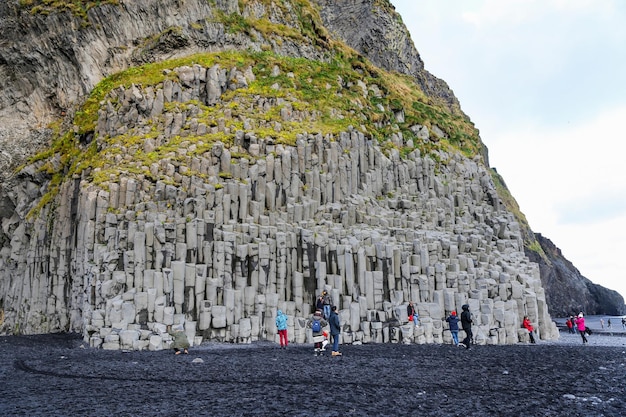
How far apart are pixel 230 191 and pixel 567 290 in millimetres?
108552

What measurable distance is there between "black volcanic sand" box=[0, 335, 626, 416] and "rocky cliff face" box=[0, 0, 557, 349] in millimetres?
5797

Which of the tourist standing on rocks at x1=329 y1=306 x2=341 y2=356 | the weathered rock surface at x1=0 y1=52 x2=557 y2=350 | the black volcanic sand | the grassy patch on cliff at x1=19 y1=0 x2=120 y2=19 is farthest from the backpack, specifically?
the grassy patch on cliff at x1=19 y1=0 x2=120 y2=19

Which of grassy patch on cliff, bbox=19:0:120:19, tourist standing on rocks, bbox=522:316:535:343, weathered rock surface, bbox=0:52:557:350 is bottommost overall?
tourist standing on rocks, bbox=522:316:535:343

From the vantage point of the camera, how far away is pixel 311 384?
42.4ft

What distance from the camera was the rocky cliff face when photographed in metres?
25.2

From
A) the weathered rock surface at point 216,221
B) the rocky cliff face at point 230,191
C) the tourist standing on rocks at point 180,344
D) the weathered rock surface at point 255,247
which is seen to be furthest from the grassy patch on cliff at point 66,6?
the tourist standing on rocks at point 180,344

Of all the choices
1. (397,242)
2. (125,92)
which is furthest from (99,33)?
(397,242)

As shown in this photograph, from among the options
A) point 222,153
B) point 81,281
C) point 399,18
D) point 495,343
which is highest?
point 399,18

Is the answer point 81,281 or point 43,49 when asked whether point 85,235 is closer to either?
point 81,281

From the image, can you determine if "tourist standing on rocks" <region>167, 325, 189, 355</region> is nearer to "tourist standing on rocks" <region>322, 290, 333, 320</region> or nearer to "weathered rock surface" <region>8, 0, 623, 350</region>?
"weathered rock surface" <region>8, 0, 623, 350</region>

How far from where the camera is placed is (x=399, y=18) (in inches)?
2456

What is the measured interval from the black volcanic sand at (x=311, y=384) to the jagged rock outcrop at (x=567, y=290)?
85808 mm

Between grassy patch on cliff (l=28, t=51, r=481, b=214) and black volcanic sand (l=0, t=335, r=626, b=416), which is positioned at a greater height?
grassy patch on cliff (l=28, t=51, r=481, b=214)

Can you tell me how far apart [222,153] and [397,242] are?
1095cm
